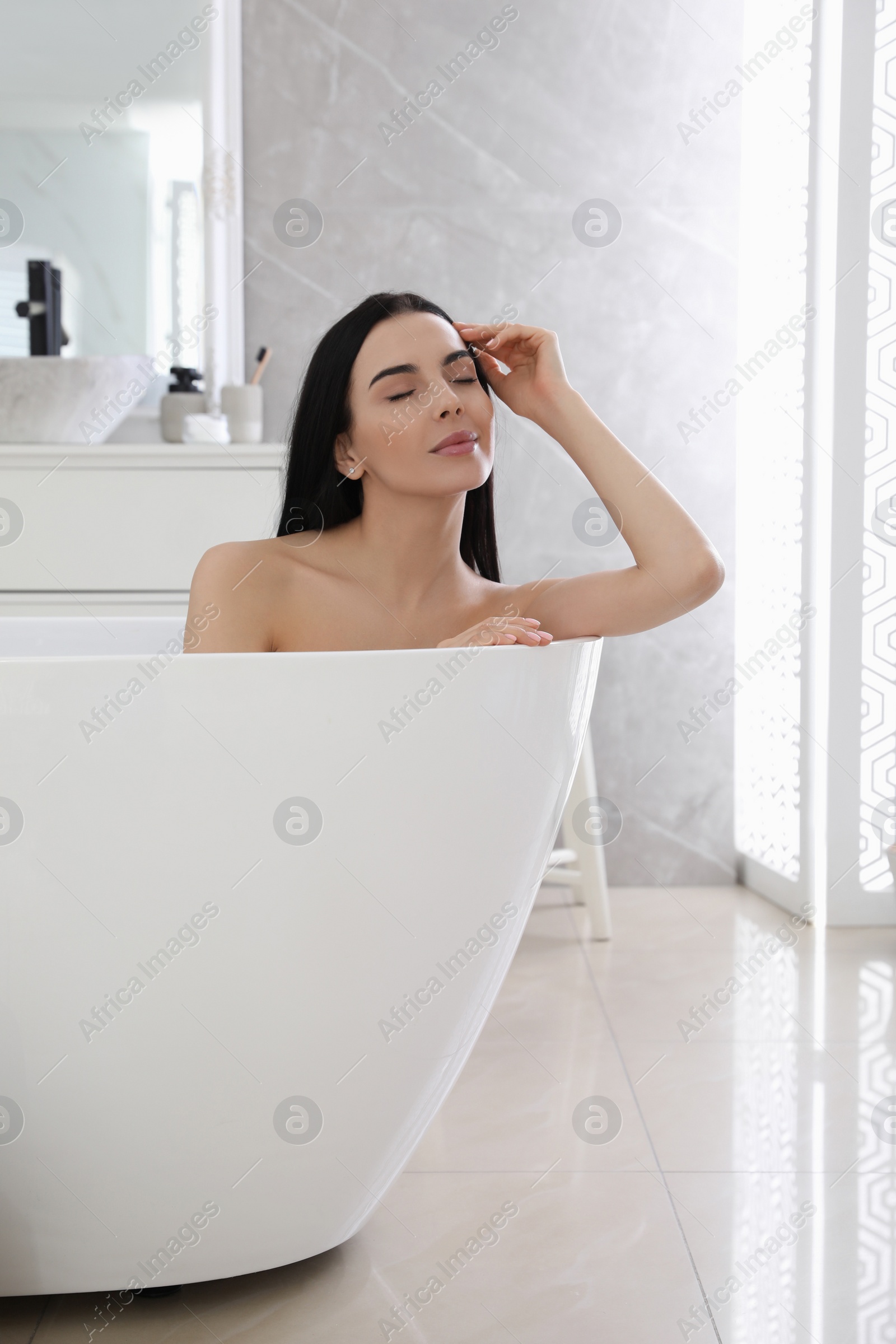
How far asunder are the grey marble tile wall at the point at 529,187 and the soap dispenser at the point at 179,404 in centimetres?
25

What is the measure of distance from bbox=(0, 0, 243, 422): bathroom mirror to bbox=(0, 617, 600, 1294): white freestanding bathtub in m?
1.97

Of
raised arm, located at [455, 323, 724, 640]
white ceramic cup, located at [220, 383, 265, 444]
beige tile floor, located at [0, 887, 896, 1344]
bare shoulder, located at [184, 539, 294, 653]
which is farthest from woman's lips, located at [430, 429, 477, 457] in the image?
white ceramic cup, located at [220, 383, 265, 444]

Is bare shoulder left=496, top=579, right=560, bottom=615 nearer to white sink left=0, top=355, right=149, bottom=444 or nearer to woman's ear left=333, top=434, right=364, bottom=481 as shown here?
woman's ear left=333, top=434, right=364, bottom=481

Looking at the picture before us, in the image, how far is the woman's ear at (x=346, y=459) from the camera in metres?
1.42

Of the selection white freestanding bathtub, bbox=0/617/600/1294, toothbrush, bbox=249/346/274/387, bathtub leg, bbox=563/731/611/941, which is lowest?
bathtub leg, bbox=563/731/611/941

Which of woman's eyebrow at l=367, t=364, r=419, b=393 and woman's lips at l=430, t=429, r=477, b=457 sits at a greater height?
woman's eyebrow at l=367, t=364, r=419, b=393

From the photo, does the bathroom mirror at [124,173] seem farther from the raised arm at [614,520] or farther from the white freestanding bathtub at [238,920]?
the white freestanding bathtub at [238,920]

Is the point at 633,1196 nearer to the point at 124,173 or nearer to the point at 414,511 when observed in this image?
the point at 414,511

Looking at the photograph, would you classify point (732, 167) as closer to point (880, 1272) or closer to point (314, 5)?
point (314, 5)

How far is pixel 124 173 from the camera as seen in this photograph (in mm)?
2721

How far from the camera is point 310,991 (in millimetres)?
1026

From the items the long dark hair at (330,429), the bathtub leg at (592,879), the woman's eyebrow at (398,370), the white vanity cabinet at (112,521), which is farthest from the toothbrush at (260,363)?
the woman's eyebrow at (398,370)

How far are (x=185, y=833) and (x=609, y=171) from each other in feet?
7.77

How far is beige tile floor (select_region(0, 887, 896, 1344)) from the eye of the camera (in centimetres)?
113
